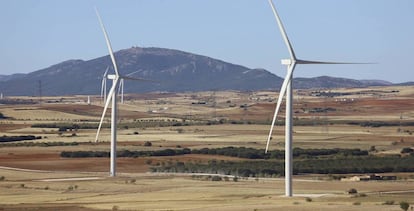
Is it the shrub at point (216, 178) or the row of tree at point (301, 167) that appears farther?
the row of tree at point (301, 167)

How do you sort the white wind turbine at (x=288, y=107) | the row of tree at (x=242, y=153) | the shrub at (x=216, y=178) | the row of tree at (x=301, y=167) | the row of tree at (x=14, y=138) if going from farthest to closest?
1. the row of tree at (x=14, y=138)
2. the row of tree at (x=242, y=153)
3. the row of tree at (x=301, y=167)
4. the shrub at (x=216, y=178)
5. the white wind turbine at (x=288, y=107)

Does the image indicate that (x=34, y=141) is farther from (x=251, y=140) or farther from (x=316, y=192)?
(x=316, y=192)

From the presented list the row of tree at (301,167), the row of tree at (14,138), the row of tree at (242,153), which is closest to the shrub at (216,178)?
the row of tree at (301,167)

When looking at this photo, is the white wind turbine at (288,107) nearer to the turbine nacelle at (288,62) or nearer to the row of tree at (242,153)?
the turbine nacelle at (288,62)

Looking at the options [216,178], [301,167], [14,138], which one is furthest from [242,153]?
[14,138]

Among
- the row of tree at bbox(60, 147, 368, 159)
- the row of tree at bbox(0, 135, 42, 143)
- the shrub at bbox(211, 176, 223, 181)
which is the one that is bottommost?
the shrub at bbox(211, 176, 223, 181)

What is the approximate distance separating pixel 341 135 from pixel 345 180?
3248 inches

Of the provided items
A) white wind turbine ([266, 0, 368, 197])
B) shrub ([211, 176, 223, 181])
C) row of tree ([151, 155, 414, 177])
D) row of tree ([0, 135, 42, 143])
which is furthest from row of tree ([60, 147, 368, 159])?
white wind turbine ([266, 0, 368, 197])

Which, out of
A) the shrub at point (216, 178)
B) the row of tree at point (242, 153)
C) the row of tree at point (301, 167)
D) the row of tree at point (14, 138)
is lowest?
the shrub at point (216, 178)

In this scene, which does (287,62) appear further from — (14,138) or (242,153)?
(14,138)

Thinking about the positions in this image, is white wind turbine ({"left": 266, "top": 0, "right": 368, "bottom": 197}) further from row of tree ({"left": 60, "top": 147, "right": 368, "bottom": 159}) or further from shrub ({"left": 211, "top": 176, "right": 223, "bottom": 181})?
row of tree ({"left": 60, "top": 147, "right": 368, "bottom": 159})

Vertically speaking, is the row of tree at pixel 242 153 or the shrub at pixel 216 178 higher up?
the row of tree at pixel 242 153

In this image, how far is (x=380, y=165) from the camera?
11412cm

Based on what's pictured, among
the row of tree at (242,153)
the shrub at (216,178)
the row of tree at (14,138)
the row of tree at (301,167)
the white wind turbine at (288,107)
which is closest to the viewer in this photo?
the white wind turbine at (288,107)
